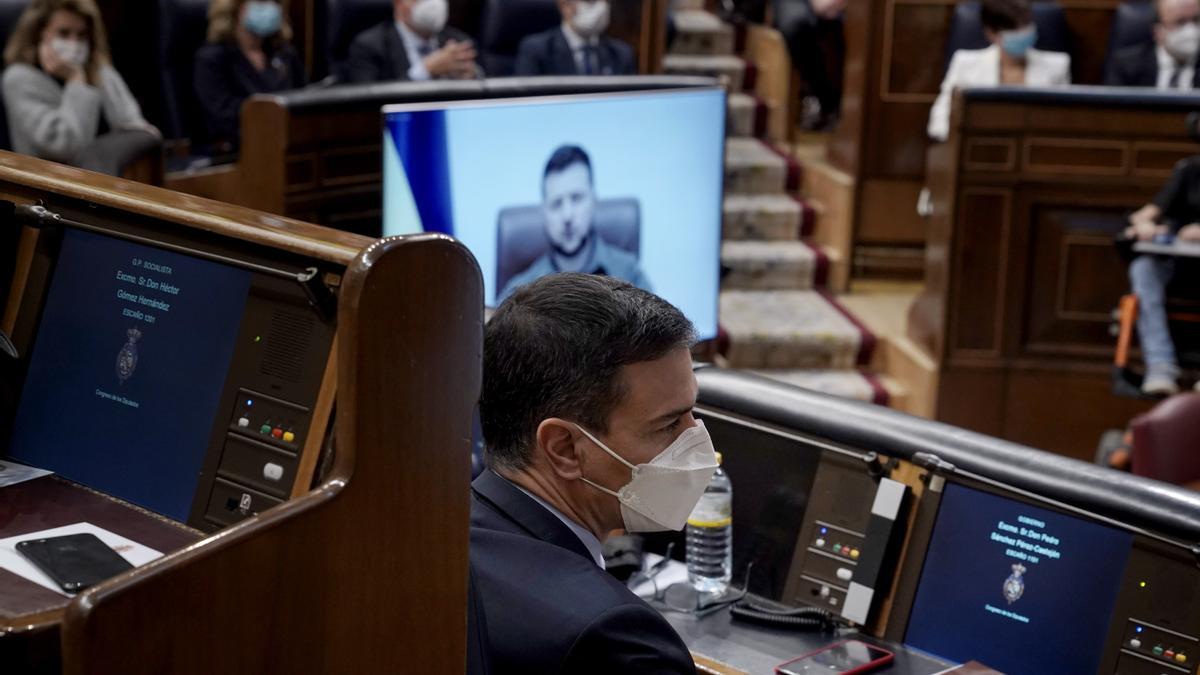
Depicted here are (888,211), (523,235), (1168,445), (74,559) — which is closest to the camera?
(74,559)

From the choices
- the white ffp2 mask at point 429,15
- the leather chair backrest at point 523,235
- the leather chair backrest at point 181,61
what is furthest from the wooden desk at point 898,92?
the leather chair backrest at point 181,61

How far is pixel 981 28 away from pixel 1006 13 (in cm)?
53

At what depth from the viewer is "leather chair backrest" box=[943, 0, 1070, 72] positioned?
6727mm

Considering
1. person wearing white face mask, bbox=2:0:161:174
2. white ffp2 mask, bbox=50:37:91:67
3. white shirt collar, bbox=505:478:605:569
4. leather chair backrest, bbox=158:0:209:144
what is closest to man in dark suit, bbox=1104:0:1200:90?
leather chair backrest, bbox=158:0:209:144

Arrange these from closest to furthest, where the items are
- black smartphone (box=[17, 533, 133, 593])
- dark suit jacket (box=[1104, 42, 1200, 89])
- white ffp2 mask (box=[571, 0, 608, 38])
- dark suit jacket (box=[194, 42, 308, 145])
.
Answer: black smartphone (box=[17, 533, 133, 593])
dark suit jacket (box=[194, 42, 308, 145])
white ffp2 mask (box=[571, 0, 608, 38])
dark suit jacket (box=[1104, 42, 1200, 89])

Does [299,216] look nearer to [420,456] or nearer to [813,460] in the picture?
[813,460]

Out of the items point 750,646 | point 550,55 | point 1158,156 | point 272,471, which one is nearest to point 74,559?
point 272,471

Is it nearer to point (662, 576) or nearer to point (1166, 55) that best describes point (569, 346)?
point (662, 576)

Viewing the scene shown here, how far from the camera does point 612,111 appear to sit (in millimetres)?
4648

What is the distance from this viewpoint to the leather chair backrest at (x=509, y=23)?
679 centimetres

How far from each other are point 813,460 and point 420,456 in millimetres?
1164

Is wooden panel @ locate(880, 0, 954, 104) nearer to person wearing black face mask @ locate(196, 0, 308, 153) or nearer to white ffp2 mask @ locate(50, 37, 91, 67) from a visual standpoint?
person wearing black face mask @ locate(196, 0, 308, 153)

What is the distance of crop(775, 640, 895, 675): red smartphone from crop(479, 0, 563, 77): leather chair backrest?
4964 millimetres

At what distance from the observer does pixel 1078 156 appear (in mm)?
5586
